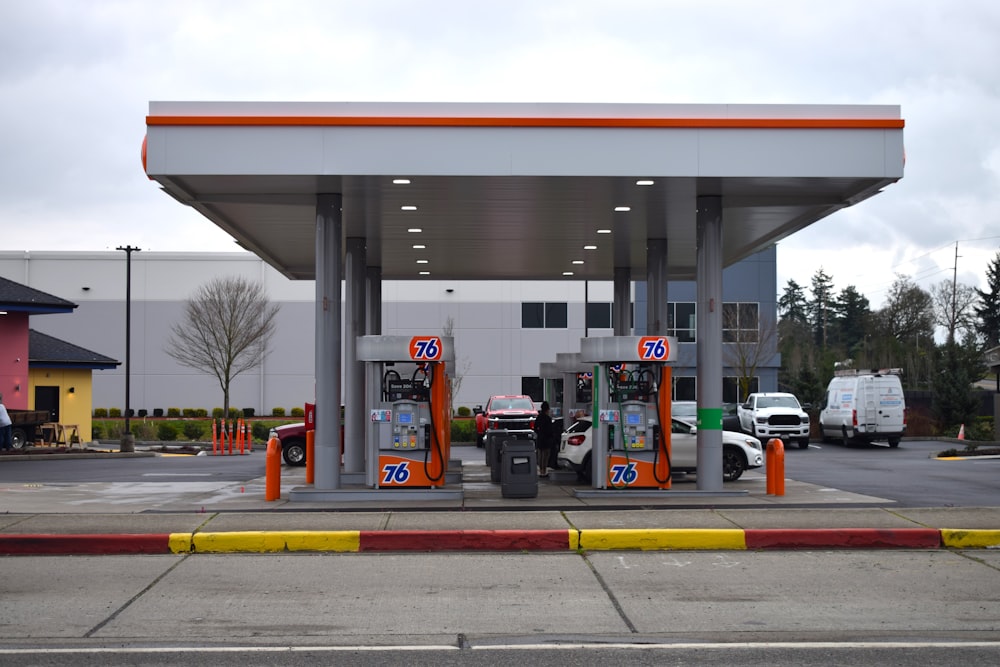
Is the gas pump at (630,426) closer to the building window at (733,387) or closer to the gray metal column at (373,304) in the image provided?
the gray metal column at (373,304)

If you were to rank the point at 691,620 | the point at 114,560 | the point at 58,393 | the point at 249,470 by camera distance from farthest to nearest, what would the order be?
the point at 58,393
the point at 249,470
the point at 114,560
the point at 691,620

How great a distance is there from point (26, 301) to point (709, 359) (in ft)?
75.4

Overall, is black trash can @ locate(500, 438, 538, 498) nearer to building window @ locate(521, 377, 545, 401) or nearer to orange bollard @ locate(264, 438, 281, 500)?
orange bollard @ locate(264, 438, 281, 500)

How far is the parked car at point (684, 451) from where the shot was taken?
2017cm

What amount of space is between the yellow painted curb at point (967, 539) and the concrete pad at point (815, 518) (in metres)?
0.59

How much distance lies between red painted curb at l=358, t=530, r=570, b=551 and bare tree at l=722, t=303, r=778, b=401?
129ft

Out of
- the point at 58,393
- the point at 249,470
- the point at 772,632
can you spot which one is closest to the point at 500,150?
the point at 772,632

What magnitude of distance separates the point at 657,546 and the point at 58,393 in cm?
2904

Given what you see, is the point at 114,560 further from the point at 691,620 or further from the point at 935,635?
the point at 935,635

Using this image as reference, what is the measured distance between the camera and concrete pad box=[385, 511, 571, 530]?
13.0 meters

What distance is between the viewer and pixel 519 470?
16.6 meters

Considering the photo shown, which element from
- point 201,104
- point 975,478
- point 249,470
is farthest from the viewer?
point 249,470

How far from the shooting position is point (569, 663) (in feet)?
23.7

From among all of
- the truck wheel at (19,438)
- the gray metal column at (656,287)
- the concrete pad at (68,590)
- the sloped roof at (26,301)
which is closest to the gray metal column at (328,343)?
the concrete pad at (68,590)
